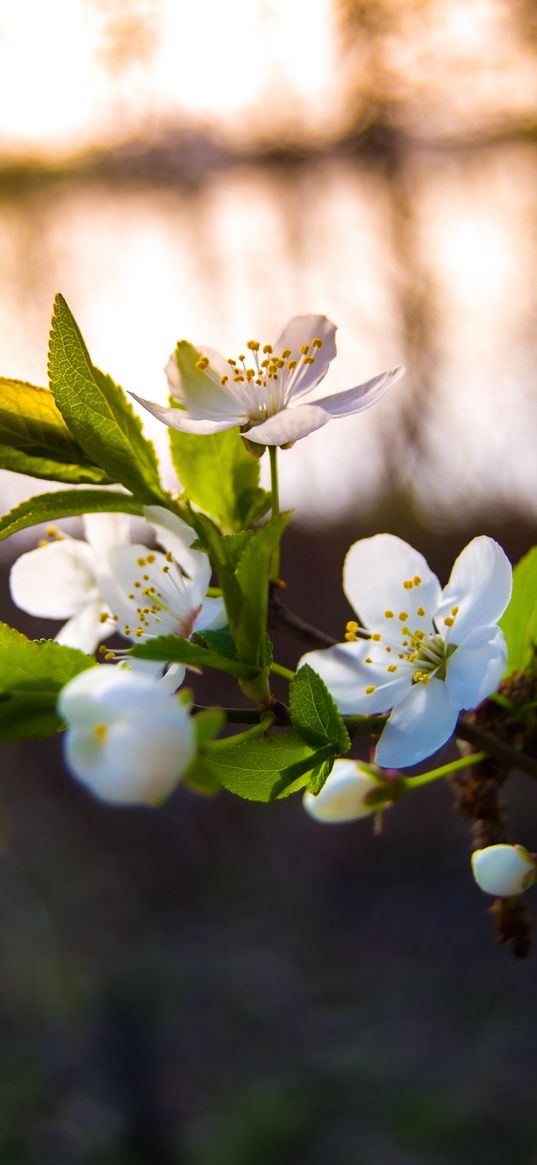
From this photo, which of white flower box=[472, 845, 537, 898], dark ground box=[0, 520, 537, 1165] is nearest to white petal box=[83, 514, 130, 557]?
white flower box=[472, 845, 537, 898]

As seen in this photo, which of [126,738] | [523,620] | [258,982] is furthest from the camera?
[258,982]

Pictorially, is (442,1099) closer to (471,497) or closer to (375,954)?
(375,954)

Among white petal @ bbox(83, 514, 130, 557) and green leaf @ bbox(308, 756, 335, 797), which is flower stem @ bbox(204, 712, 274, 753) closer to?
green leaf @ bbox(308, 756, 335, 797)

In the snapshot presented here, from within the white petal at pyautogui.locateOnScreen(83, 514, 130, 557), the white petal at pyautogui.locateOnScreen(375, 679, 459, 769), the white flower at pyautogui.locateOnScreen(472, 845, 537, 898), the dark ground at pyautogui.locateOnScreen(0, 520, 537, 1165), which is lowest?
the dark ground at pyautogui.locateOnScreen(0, 520, 537, 1165)

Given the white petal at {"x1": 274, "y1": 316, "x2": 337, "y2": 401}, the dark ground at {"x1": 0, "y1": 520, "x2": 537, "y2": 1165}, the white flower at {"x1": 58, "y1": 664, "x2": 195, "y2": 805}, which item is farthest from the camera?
the dark ground at {"x1": 0, "y1": 520, "x2": 537, "y2": 1165}

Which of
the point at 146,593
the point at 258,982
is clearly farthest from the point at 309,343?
the point at 258,982

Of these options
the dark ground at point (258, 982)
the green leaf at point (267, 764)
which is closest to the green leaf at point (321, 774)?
the green leaf at point (267, 764)

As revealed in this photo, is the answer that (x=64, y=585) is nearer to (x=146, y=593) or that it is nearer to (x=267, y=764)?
(x=146, y=593)
